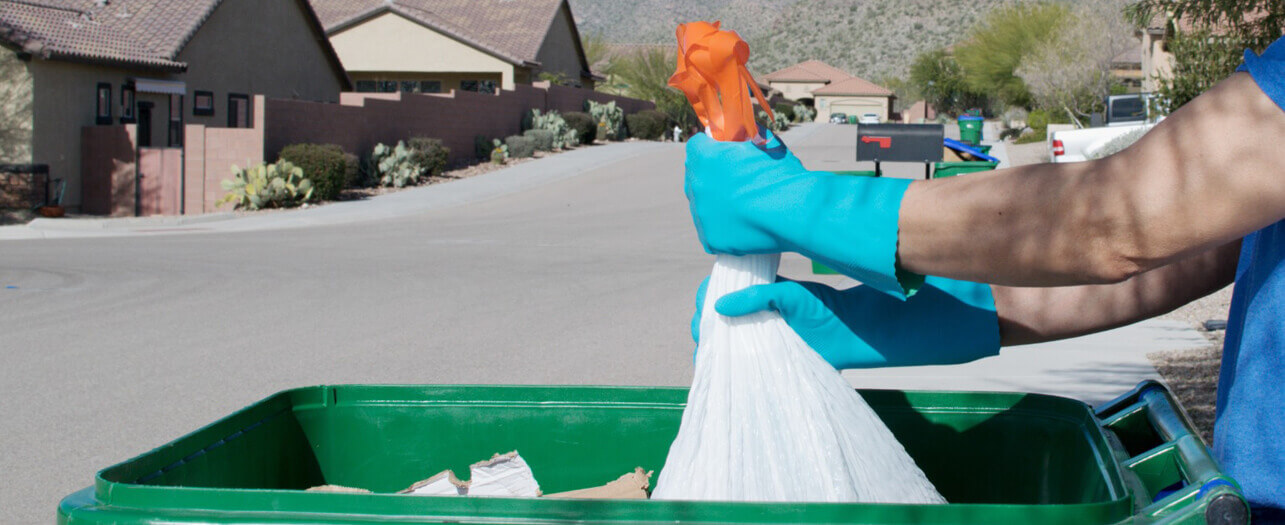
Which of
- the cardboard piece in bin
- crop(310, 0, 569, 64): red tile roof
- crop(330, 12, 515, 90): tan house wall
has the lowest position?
the cardboard piece in bin

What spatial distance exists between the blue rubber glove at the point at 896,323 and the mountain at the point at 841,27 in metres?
99.1

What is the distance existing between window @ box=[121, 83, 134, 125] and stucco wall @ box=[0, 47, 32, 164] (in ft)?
9.72

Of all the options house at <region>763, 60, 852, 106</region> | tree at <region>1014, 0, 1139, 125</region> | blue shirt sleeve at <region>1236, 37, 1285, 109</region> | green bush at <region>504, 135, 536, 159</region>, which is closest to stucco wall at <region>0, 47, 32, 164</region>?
green bush at <region>504, 135, 536, 159</region>

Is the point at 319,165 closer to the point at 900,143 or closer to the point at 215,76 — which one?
the point at 215,76

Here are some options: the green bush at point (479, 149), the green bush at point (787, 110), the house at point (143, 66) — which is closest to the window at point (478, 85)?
the green bush at point (479, 149)

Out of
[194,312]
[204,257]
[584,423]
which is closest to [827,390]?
[584,423]

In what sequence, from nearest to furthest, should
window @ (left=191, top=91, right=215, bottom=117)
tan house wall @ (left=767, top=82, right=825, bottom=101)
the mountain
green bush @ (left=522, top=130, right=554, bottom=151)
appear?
window @ (left=191, top=91, right=215, bottom=117), green bush @ (left=522, top=130, right=554, bottom=151), tan house wall @ (left=767, top=82, right=825, bottom=101), the mountain

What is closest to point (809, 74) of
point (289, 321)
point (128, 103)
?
point (128, 103)

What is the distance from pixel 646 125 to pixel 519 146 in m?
13.0

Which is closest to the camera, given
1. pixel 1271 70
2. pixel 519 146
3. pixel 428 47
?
pixel 1271 70

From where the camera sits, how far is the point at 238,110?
1198 inches

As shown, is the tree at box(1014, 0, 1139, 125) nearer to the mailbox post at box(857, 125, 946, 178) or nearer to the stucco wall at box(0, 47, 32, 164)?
the stucco wall at box(0, 47, 32, 164)

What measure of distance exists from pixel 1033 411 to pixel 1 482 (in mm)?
5242

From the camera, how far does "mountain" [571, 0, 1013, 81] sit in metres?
102
